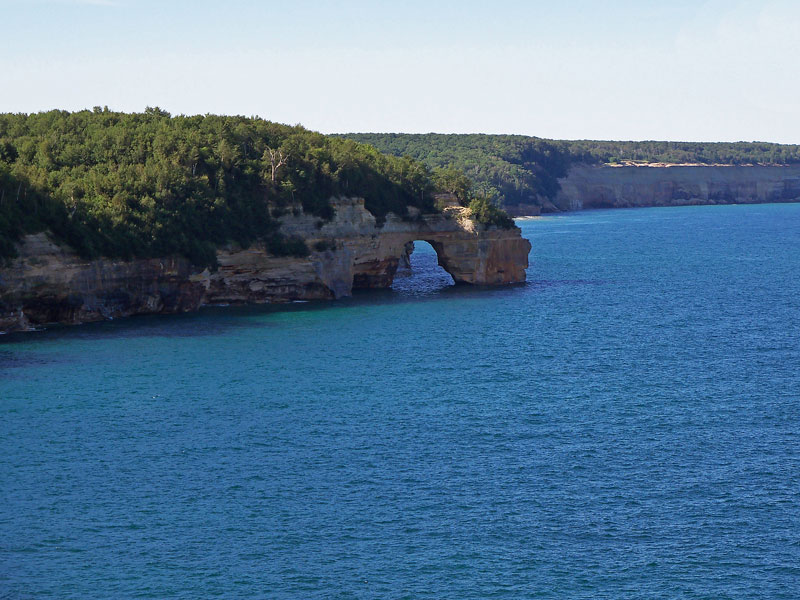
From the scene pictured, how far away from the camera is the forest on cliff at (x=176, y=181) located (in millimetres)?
78750

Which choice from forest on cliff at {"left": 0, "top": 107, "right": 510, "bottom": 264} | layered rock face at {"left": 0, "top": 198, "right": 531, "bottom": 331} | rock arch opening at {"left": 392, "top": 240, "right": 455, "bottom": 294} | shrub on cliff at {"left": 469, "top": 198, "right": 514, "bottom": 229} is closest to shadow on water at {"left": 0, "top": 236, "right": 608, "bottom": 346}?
rock arch opening at {"left": 392, "top": 240, "right": 455, "bottom": 294}

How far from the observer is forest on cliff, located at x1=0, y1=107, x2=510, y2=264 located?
258 ft

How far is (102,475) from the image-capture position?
43.7 meters

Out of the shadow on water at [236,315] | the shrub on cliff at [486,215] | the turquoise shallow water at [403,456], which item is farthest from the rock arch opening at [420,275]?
the turquoise shallow water at [403,456]

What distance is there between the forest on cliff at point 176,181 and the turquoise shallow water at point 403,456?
7667 millimetres

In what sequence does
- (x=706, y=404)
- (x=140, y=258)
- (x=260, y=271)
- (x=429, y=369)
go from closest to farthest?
(x=706, y=404), (x=429, y=369), (x=140, y=258), (x=260, y=271)

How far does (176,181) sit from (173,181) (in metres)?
0.37

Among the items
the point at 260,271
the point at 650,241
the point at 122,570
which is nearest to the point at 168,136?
the point at 260,271

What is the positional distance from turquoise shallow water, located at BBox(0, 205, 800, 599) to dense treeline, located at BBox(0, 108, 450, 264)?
750cm

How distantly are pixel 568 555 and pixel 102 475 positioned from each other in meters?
20.7

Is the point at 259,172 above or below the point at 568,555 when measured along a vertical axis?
above

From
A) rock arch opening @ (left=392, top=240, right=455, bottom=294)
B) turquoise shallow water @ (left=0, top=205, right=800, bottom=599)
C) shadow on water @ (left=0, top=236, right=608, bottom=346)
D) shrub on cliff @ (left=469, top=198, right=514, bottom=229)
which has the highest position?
shrub on cliff @ (left=469, top=198, right=514, bottom=229)

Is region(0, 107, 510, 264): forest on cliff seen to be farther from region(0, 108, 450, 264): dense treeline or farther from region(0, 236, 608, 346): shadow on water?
region(0, 236, 608, 346): shadow on water

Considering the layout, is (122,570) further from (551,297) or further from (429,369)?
(551,297)
